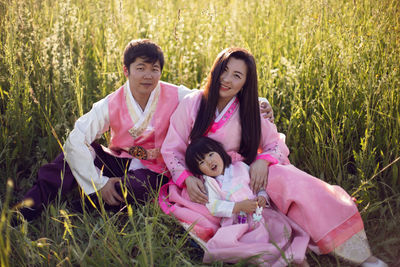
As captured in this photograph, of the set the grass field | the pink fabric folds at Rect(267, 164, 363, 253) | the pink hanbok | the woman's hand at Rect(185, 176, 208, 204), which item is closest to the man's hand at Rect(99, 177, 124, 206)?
the grass field

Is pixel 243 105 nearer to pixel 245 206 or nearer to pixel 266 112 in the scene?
pixel 266 112

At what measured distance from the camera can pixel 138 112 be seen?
8.08 ft

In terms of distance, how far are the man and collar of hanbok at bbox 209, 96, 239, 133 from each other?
26cm

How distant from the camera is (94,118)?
2.42 metres

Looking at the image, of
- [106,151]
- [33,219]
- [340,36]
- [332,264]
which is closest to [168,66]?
[106,151]

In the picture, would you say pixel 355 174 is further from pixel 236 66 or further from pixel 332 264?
pixel 236 66

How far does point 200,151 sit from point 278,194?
1.53 ft

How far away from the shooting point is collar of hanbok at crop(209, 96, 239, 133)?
2.36 meters

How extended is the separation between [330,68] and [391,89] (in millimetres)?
477

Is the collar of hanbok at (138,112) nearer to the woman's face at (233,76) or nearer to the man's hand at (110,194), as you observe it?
the man's hand at (110,194)

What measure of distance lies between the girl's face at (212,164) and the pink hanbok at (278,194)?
13 centimetres

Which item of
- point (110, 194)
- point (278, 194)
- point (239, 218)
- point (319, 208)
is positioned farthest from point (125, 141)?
point (319, 208)

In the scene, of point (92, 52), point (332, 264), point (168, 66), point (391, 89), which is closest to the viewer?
point (332, 264)

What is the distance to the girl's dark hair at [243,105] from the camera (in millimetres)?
2287
